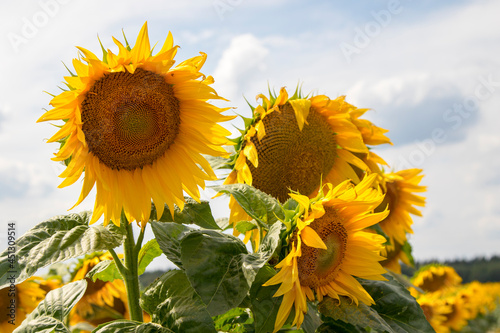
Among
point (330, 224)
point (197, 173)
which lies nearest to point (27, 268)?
point (197, 173)

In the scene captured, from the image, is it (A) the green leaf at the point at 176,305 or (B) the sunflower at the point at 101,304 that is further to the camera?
(B) the sunflower at the point at 101,304

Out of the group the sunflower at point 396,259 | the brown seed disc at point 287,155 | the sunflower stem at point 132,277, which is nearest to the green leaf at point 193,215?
the sunflower stem at point 132,277

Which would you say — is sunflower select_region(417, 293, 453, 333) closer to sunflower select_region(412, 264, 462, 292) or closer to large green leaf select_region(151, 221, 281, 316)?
sunflower select_region(412, 264, 462, 292)

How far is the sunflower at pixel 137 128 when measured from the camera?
207 centimetres

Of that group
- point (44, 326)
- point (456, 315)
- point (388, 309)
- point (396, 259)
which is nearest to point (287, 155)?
point (388, 309)

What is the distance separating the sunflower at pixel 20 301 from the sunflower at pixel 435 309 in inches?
155

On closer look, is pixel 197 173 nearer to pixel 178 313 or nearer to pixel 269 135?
pixel 178 313

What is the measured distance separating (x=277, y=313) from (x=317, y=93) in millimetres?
1731

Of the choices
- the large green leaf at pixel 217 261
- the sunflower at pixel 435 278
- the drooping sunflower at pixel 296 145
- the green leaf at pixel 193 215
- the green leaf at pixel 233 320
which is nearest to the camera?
the large green leaf at pixel 217 261

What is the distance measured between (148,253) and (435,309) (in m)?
4.71

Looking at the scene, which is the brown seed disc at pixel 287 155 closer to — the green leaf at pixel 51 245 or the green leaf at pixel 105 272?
the green leaf at pixel 105 272

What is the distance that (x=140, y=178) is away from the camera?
236 cm

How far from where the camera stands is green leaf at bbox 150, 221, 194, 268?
1.89 meters

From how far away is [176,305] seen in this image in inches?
75.5
